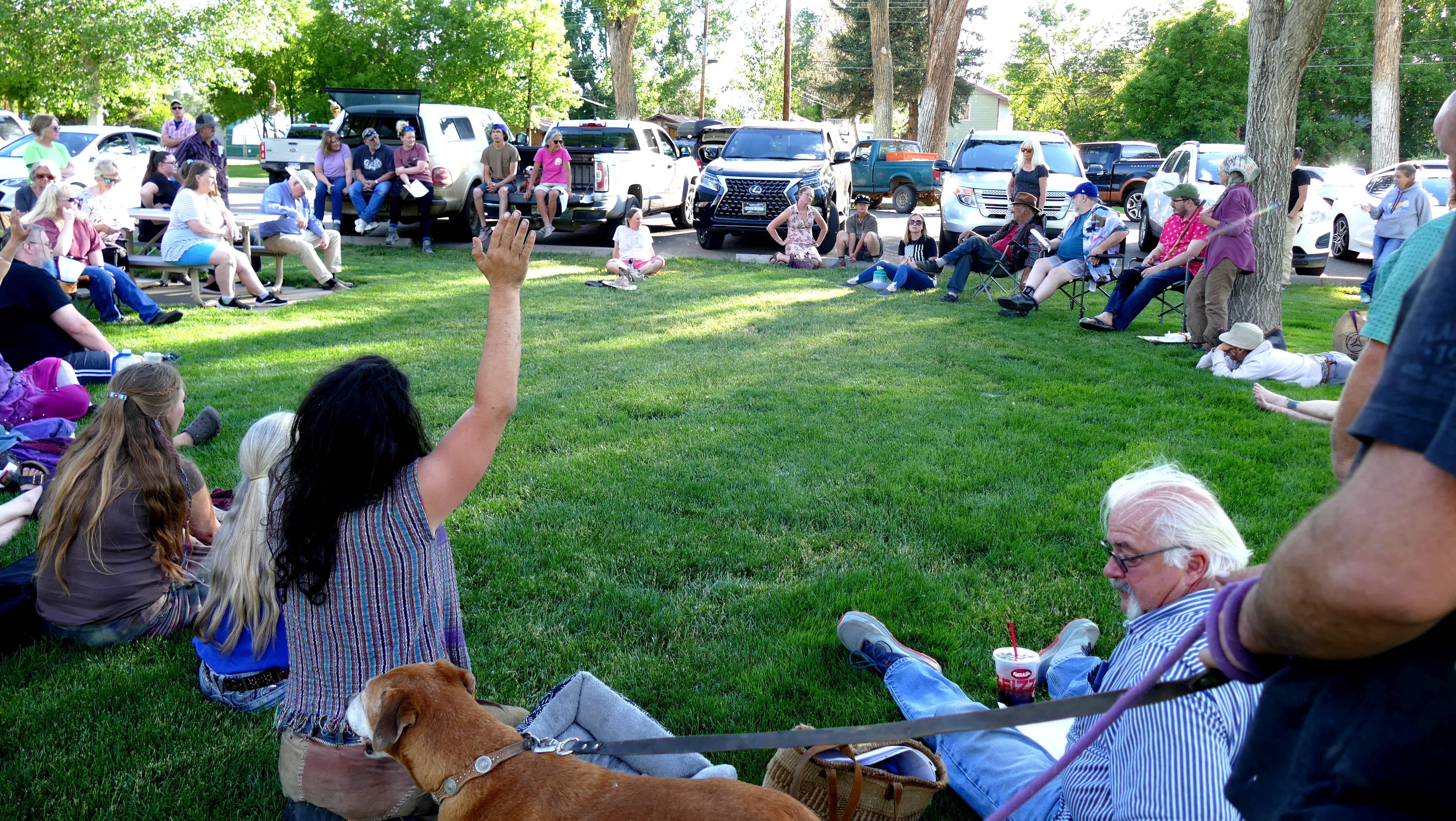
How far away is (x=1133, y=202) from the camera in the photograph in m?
24.1

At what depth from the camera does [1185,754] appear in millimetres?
1838

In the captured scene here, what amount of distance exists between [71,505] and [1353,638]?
381 cm

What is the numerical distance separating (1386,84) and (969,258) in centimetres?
1554

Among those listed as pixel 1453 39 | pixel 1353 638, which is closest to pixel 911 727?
pixel 1353 638

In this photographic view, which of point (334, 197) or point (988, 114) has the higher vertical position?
point (988, 114)

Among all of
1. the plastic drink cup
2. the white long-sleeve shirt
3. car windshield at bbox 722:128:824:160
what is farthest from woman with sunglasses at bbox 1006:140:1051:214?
the plastic drink cup

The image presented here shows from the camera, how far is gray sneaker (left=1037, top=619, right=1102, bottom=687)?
336cm

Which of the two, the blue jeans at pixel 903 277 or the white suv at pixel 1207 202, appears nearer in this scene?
the blue jeans at pixel 903 277

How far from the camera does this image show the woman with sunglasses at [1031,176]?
1357 centimetres

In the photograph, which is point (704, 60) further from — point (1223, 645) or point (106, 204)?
point (1223, 645)

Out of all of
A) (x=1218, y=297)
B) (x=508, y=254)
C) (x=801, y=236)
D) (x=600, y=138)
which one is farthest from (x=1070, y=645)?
(x=600, y=138)

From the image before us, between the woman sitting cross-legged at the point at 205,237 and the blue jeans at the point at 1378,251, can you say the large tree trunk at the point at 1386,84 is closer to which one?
the blue jeans at the point at 1378,251

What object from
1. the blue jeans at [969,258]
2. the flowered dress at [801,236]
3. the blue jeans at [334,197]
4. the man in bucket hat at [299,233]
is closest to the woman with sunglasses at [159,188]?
the man in bucket hat at [299,233]

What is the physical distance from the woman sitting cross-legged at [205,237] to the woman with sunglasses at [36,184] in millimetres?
1110
